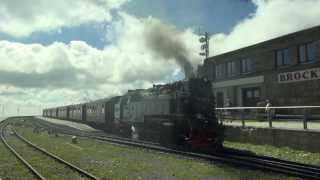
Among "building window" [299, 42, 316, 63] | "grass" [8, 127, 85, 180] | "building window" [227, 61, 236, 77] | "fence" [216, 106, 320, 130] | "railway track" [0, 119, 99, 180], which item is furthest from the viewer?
"building window" [227, 61, 236, 77]

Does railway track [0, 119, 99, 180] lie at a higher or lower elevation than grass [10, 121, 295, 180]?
lower

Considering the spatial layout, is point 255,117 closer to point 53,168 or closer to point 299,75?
point 299,75

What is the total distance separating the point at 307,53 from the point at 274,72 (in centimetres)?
382

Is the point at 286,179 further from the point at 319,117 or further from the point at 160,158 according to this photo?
the point at 319,117

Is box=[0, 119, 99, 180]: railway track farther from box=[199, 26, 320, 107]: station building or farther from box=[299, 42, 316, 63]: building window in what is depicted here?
box=[299, 42, 316, 63]: building window

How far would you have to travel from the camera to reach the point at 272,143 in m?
22.4

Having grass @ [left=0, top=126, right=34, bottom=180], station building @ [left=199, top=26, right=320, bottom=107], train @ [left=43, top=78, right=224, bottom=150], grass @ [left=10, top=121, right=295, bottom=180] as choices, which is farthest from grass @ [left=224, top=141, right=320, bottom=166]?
station building @ [left=199, top=26, right=320, bottom=107]

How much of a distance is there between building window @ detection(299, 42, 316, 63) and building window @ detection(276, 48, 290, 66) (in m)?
1.40

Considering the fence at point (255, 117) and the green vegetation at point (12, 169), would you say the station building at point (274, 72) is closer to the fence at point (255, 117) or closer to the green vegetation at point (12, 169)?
the fence at point (255, 117)

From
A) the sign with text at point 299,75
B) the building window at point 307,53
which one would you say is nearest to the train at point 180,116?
the sign with text at point 299,75

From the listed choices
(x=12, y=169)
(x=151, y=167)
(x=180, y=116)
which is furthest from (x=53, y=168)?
(x=180, y=116)

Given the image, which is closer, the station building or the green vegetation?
the green vegetation

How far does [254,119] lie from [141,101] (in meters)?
7.02

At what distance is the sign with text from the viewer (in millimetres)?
32469
